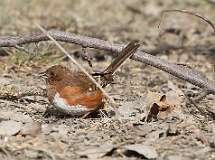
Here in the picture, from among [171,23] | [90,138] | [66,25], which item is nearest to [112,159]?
[90,138]

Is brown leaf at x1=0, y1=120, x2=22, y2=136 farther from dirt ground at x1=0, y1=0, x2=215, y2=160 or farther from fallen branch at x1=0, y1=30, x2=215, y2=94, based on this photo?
fallen branch at x1=0, y1=30, x2=215, y2=94

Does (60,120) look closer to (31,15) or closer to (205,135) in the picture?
(205,135)

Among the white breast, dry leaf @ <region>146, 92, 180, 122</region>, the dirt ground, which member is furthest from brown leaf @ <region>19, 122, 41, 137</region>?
dry leaf @ <region>146, 92, 180, 122</region>

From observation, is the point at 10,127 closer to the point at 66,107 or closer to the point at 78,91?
the point at 66,107

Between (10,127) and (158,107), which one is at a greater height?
(158,107)

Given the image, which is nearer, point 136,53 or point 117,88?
point 136,53

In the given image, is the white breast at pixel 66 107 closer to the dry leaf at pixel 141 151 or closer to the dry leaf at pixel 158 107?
the dry leaf at pixel 158 107

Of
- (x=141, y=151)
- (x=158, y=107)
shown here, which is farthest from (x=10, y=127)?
(x=158, y=107)
